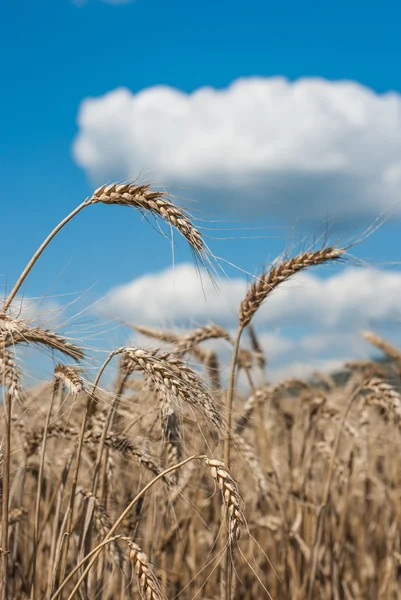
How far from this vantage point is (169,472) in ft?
7.59

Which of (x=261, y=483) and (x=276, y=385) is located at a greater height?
(x=276, y=385)

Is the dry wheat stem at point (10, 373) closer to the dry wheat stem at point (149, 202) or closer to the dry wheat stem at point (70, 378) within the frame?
the dry wheat stem at point (70, 378)

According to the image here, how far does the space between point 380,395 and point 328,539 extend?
1.04 meters

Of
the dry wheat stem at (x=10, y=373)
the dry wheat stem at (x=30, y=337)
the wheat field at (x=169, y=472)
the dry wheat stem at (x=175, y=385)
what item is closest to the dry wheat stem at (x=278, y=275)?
the wheat field at (x=169, y=472)

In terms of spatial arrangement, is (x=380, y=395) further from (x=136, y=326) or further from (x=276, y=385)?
(x=136, y=326)

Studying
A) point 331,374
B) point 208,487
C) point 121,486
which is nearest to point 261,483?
point 121,486

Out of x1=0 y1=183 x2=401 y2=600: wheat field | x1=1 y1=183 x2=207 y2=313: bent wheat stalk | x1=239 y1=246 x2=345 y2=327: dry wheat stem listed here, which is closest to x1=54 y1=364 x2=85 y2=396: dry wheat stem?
x1=0 y1=183 x2=401 y2=600: wheat field

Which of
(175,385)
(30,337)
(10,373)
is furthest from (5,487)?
(175,385)

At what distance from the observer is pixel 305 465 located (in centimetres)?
486

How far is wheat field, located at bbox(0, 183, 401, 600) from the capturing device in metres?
2.24

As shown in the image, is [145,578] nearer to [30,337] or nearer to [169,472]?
[169,472]

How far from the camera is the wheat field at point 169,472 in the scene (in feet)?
7.35

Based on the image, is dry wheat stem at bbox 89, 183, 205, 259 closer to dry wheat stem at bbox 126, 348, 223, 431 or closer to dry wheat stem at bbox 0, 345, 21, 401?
dry wheat stem at bbox 126, 348, 223, 431

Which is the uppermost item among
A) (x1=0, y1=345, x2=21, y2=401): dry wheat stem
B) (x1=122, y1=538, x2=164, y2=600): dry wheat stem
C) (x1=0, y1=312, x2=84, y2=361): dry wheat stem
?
(x1=0, y1=312, x2=84, y2=361): dry wheat stem
